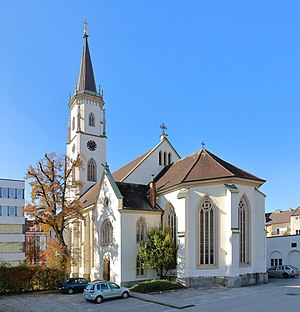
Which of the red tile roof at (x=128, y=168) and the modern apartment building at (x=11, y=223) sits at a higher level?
the red tile roof at (x=128, y=168)

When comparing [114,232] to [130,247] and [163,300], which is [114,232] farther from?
[163,300]

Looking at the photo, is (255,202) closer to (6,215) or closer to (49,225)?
(49,225)

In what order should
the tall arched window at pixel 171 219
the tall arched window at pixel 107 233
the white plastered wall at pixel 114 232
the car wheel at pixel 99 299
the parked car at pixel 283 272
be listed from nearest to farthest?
the car wheel at pixel 99 299 → the white plastered wall at pixel 114 232 → the tall arched window at pixel 171 219 → the tall arched window at pixel 107 233 → the parked car at pixel 283 272

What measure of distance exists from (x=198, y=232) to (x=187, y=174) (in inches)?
196

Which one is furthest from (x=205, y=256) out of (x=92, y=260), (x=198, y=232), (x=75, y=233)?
(x=75, y=233)

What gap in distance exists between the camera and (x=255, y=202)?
30.5 m

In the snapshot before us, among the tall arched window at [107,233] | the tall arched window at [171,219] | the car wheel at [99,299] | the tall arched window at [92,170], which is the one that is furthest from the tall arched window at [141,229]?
the tall arched window at [92,170]

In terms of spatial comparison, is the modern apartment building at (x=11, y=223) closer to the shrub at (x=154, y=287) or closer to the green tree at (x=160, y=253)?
the green tree at (x=160, y=253)

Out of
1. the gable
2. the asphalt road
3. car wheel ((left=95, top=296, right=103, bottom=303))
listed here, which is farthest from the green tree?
the gable

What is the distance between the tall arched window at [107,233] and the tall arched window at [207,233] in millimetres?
8468

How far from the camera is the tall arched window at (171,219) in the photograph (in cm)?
3040

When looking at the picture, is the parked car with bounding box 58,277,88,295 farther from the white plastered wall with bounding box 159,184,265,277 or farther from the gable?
the gable

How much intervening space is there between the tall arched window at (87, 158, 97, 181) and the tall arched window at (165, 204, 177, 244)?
19426 millimetres

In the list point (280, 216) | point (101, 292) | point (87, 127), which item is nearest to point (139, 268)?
point (101, 292)
